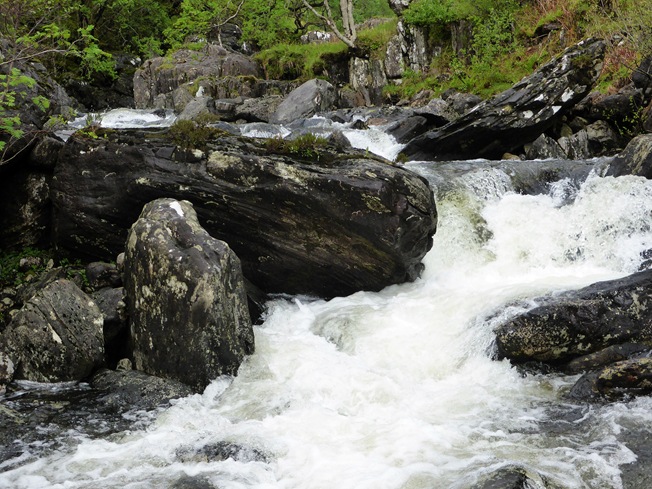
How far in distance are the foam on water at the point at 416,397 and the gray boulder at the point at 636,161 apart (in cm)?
58

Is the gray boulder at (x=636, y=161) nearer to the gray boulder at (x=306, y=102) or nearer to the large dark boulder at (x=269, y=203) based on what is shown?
the large dark boulder at (x=269, y=203)

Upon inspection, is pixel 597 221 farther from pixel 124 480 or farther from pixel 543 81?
pixel 124 480

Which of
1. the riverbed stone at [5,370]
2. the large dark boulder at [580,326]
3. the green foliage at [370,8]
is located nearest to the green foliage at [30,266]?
the riverbed stone at [5,370]

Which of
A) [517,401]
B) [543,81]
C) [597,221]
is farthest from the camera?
[543,81]

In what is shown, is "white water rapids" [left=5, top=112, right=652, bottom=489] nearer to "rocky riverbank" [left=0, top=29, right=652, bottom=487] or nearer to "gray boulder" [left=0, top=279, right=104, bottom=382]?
"rocky riverbank" [left=0, top=29, right=652, bottom=487]

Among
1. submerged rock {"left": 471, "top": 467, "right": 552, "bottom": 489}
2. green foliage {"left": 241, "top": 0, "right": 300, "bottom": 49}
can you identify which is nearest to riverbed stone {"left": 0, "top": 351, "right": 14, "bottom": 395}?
submerged rock {"left": 471, "top": 467, "right": 552, "bottom": 489}

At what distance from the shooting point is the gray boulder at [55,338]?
8.25 meters

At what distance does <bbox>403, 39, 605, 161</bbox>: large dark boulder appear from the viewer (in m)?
16.7

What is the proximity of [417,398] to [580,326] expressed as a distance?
245cm

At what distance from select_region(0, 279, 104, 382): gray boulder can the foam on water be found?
1825 millimetres

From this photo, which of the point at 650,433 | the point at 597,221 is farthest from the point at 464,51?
the point at 650,433

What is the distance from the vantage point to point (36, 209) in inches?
446

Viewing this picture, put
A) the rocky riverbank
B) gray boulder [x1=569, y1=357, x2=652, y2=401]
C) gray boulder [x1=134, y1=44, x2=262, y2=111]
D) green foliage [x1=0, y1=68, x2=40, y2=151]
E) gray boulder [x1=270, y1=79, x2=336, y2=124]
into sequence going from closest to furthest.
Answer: gray boulder [x1=569, y1=357, x2=652, y2=401], the rocky riverbank, green foliage [x1=0, y1=68, x2=40, y2=151], gray boulder [x1=270, y1=79, x2=336, y2=124], gray boulder [x1=134, y1=44, x2=262, y2=111]

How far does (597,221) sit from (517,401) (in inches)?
243
